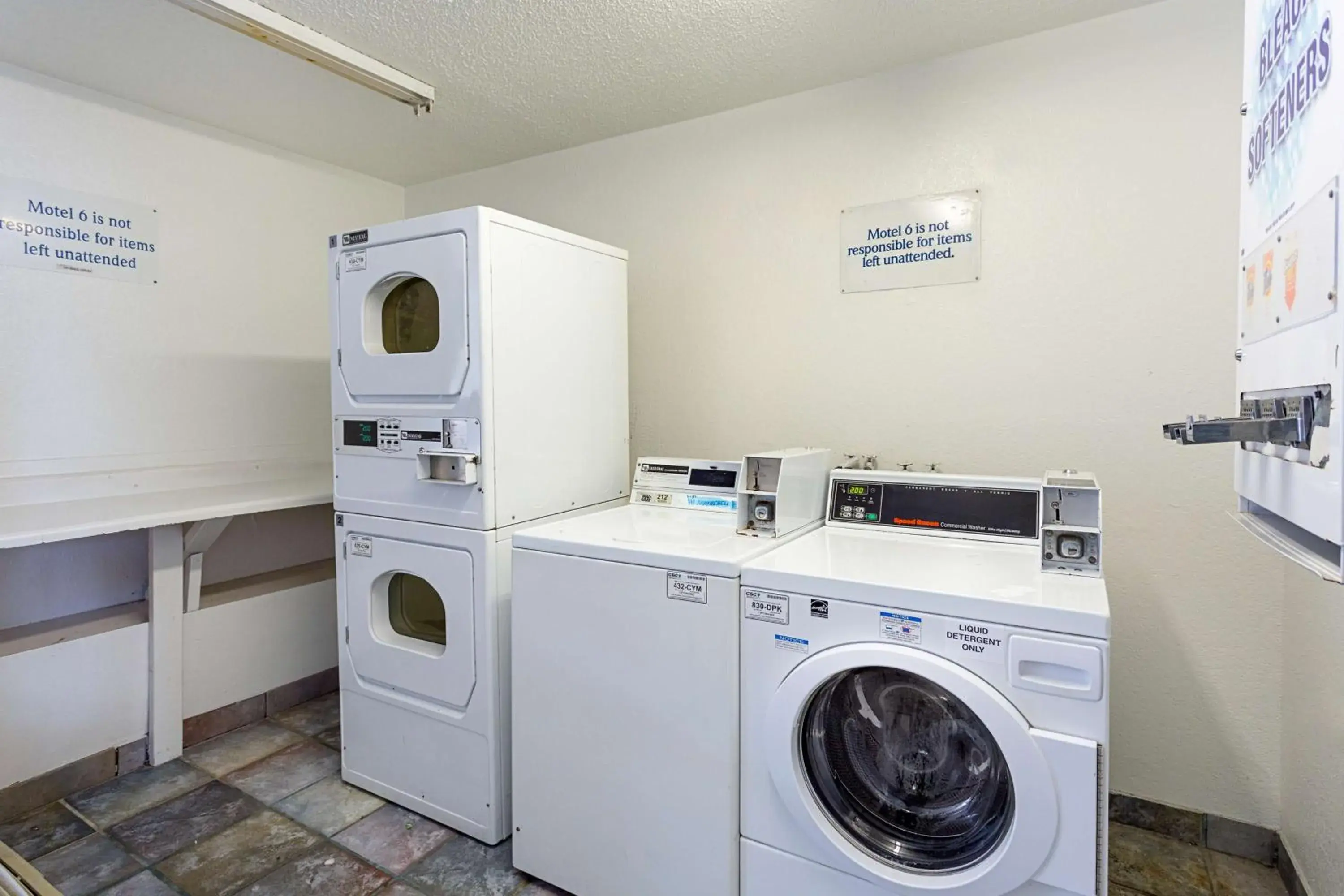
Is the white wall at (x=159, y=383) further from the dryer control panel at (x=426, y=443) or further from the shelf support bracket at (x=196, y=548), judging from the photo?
the dryer control panel at (x=426, y=443)

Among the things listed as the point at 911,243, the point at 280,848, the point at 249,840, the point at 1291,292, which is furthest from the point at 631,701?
the point at 911,243

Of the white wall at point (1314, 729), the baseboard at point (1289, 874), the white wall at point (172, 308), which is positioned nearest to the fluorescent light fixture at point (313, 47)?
the white wall at point (172, 308)

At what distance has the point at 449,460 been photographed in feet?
6.86

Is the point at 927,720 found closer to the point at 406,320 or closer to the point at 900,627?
the point at 900,627

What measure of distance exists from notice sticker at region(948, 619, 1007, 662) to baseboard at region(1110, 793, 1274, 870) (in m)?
1.31

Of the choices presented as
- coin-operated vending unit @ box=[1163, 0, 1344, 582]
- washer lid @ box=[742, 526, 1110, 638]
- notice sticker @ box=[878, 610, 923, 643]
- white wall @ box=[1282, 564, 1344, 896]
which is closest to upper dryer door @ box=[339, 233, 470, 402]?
washer lid @ box=[742, 526, 1110, 638]

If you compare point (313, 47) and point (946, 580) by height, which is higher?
point (313, 47)

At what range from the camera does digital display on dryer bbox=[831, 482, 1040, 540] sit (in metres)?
1.88

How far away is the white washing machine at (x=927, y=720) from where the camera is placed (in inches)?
49.4

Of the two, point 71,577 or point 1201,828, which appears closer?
point 1201,828

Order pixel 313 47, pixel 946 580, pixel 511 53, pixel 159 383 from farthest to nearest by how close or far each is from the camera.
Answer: pixel 159 383, pixel 511 53, pixel 313 47, pixel 946 580

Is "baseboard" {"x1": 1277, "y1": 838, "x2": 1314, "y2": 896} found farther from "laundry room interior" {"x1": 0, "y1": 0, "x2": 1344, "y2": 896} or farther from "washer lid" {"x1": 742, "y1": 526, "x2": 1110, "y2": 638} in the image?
"washer lid" {"x1": 742, "y1": 526, "x2": 1110, "y2": 638}

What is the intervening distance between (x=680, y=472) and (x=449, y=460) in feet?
2.51

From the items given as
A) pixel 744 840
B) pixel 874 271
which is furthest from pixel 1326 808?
pixel 874 271
